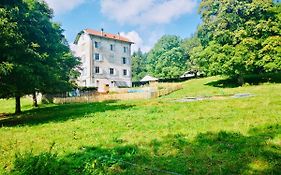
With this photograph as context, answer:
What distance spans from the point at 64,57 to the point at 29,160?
35.4 meters

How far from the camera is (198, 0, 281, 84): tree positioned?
127ft

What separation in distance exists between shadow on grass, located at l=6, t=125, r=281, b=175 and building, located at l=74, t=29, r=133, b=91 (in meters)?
50.3

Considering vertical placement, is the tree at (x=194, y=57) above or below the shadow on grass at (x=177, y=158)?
above

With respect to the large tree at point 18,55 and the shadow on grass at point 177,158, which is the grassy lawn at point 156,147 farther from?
the large tree at point 18,55

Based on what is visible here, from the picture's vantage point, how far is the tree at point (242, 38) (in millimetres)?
38656

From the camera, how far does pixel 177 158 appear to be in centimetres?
873

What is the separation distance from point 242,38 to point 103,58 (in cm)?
3380

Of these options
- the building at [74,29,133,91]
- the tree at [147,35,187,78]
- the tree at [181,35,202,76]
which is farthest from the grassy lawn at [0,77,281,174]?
the tree at [147,35,187,78]

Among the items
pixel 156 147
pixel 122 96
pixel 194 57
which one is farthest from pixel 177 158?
pixel 194 57

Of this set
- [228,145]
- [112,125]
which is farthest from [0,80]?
[228,145]

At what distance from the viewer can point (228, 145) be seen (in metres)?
9.73

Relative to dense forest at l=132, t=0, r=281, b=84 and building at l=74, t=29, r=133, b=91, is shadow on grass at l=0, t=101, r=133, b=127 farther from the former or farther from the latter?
building at l=74, t=29, r=133, b=91

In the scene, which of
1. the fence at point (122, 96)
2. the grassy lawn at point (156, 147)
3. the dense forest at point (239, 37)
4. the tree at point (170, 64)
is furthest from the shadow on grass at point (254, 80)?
the grassy lawn at point (156, 147)

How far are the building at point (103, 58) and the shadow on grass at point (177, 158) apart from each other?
165ft
